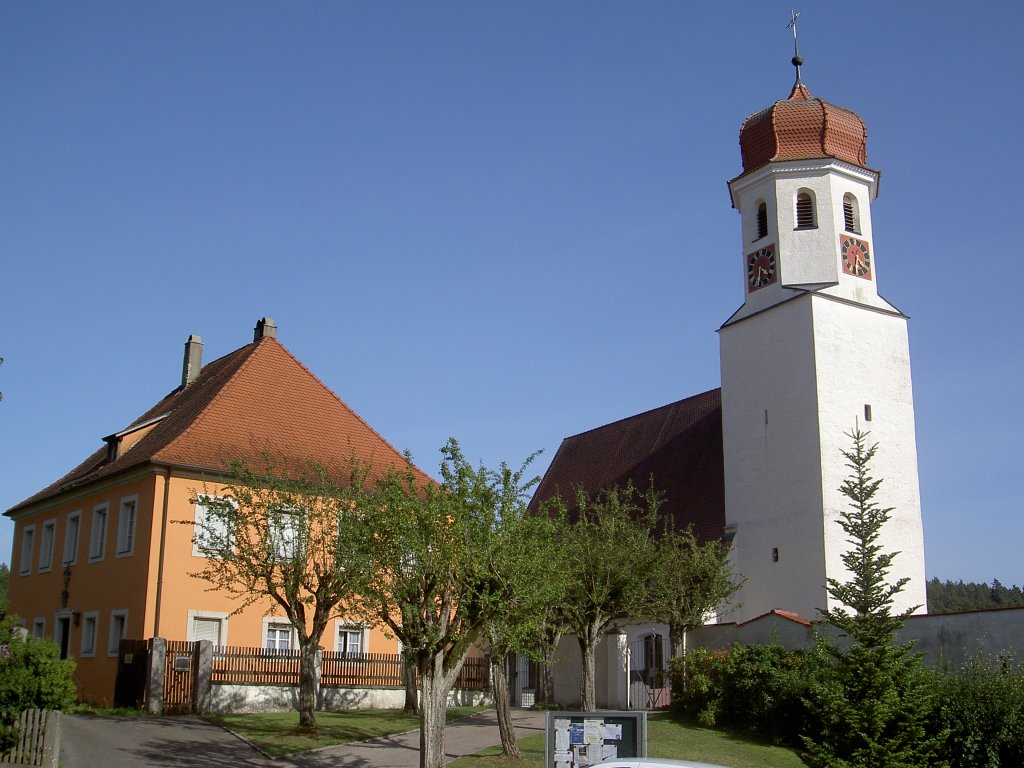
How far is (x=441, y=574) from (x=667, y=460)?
2173 cm

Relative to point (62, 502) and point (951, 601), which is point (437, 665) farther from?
point (951, 601)

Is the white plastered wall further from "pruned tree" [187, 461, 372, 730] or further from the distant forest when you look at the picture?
the distant forest

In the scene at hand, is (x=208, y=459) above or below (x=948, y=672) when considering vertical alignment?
above

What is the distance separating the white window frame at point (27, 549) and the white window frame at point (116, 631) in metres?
8.02

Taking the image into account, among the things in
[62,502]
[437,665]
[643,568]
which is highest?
[62,502]

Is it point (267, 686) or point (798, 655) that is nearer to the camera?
point (798, 655)

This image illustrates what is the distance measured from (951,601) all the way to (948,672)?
268 feet

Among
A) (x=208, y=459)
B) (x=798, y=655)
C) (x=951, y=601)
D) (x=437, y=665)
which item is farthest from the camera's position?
(x=951, y=601)

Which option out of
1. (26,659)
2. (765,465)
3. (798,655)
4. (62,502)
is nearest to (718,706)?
(798,655)

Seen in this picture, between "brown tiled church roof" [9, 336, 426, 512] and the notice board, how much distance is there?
16.8 meters

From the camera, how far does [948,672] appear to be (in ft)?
70.1

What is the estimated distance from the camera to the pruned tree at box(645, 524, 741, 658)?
2922 centimetres

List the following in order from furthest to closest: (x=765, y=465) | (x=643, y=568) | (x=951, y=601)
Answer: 1. (x=951, y=601)
2. (x=765, y=465)
3. (x=643, y=568)

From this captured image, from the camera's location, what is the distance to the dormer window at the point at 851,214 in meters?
34.6
